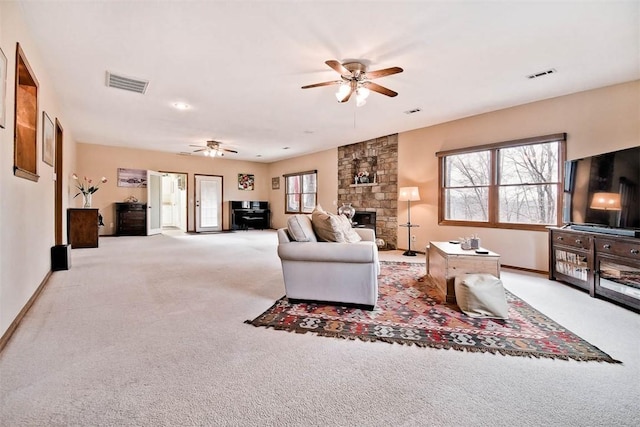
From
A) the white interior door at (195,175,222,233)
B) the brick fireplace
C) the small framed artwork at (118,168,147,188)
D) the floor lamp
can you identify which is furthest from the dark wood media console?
the small framed artwork at (118,168,147,188)

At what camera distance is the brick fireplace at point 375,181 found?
251 inches

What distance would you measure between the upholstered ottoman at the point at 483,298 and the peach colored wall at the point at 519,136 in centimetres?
237

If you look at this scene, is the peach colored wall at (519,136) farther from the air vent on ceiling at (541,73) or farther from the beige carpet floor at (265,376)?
the beige carpet floor at (265,376)

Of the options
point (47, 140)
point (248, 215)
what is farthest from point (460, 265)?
point (248, 215)

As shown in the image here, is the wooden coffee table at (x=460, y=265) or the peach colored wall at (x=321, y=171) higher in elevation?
the peach colored wall at (x=321, y=171)

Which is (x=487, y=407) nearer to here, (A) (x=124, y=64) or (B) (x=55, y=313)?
(B) (x=55, y=313)

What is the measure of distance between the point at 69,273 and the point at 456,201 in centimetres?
607

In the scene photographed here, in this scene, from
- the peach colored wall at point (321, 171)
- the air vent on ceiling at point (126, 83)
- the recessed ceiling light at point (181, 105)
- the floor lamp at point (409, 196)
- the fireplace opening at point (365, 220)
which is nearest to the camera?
the air vent on ceiling at point (126, 83)

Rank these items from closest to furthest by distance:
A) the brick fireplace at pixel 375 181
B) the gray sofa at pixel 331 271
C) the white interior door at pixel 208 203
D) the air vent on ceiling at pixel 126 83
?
the gray sofa at pixel 331 271
the air vent on ceiling at pixel 126 83
the brick fireplace at pixel 375 181
the white interior door at pixel 208 203

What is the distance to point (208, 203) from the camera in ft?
32.0

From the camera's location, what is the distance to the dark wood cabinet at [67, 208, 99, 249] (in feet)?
19.1

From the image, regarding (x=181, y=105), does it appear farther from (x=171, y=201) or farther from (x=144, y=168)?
(x=171, y=201)

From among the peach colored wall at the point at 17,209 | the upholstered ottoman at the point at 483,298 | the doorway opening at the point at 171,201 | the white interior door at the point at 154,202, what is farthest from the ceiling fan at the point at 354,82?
the doorway opening at the point at 171,201

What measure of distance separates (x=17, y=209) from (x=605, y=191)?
5460 millimetres
